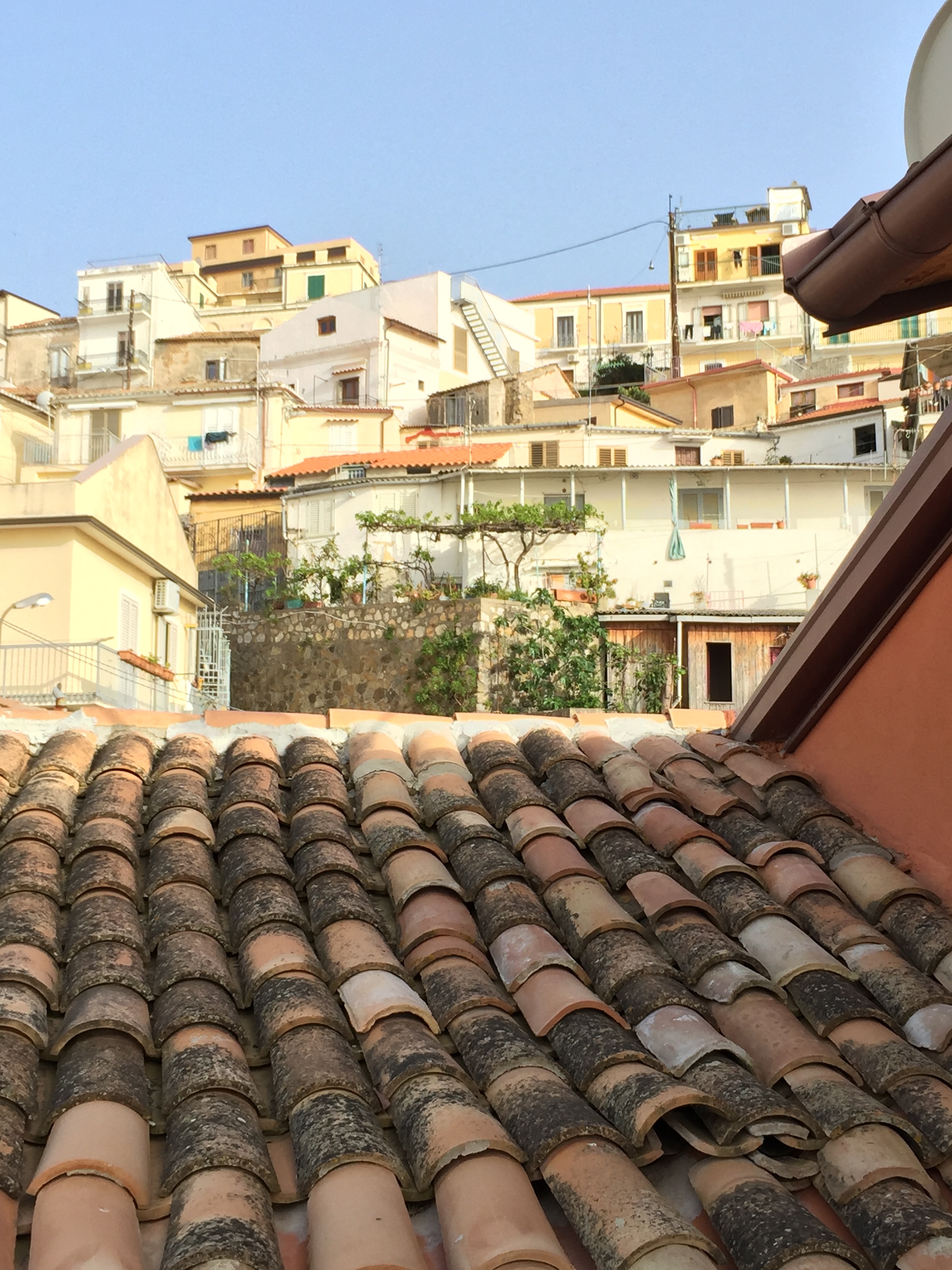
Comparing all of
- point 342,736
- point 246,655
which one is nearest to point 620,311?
point 246,655

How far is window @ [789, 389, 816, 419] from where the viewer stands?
52.2 m

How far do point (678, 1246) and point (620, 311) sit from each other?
72830 millimetres

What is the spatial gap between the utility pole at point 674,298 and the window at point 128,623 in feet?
134

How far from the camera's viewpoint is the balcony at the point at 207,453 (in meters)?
47.7

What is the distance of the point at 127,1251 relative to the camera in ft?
9.35

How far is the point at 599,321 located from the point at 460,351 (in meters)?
18.1

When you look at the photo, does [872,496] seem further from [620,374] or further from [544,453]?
[620,374]

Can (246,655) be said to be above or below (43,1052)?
above

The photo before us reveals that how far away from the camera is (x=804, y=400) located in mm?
52750

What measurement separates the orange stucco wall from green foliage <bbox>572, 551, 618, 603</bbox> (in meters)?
27.9

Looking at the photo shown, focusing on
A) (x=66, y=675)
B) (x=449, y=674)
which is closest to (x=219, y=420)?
(x=449, y=674)

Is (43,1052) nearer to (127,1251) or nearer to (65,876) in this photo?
(127,1251)

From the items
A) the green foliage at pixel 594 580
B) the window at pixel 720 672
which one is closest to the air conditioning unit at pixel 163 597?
the green foliage at pixel 594 580

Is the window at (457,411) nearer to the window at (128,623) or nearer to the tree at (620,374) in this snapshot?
the tree at (620,374)
